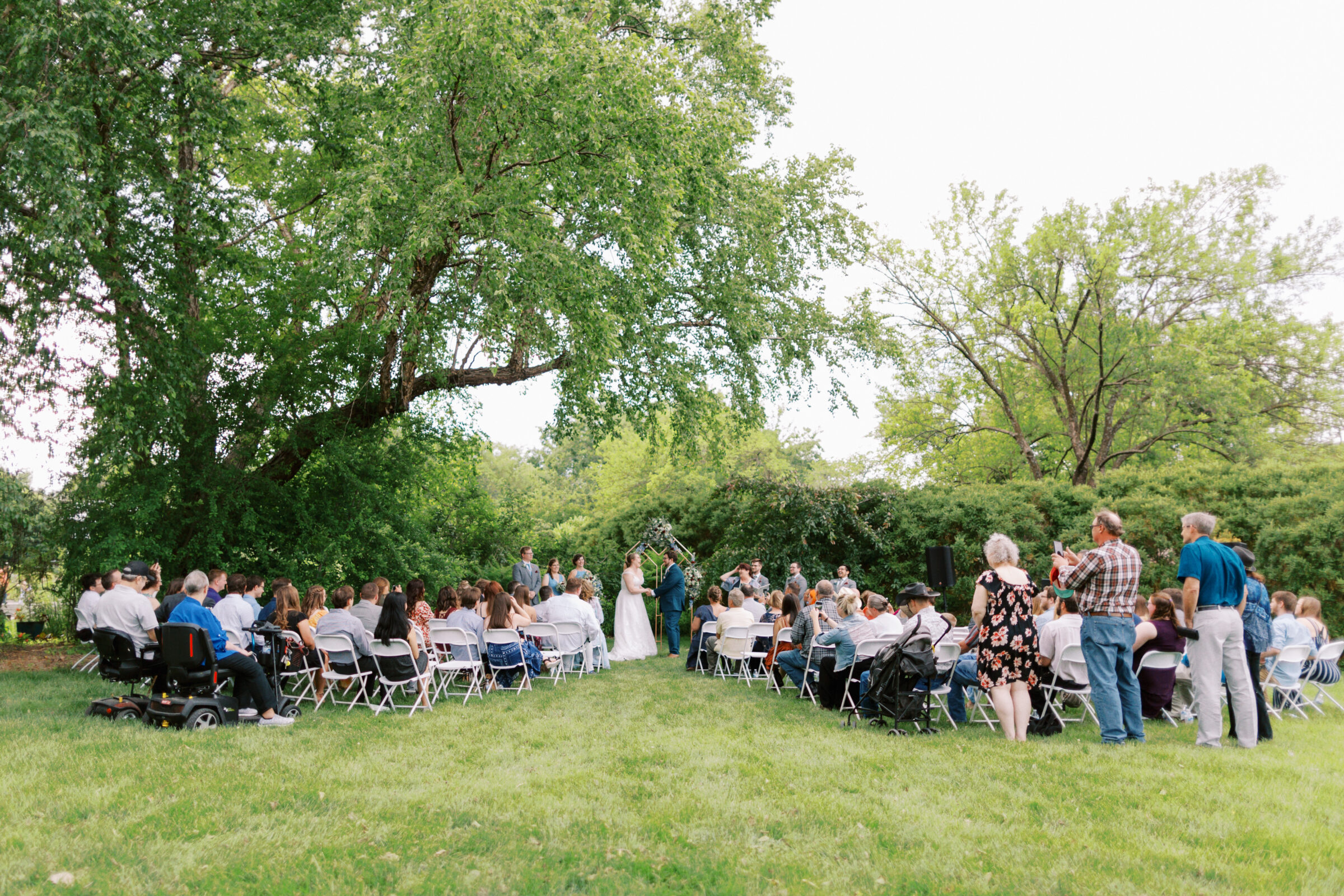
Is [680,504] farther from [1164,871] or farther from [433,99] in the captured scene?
[1164,871]

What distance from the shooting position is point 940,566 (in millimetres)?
10617

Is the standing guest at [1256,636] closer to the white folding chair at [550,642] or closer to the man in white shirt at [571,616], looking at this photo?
the white folding chair at [550,642]

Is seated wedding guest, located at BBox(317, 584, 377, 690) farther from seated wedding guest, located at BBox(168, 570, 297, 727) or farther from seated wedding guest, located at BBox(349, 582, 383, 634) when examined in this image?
seated wedding guest, located at BBox(168, 570, 297, 727)

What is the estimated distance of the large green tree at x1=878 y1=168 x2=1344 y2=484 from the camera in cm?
2050

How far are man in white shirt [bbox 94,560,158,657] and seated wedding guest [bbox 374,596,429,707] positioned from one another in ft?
6.45

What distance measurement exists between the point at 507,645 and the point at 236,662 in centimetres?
291

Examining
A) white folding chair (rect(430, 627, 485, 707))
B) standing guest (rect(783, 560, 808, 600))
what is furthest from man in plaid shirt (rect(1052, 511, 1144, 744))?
standing guest (rect(783, 560, 808, 600))

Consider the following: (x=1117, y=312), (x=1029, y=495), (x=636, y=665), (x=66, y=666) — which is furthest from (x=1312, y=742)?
(x=1117, y=312)

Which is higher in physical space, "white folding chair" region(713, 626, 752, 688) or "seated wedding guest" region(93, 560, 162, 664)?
"seated wedding guest" region(93, 560, 162, 664)

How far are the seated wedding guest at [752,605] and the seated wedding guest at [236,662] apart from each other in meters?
5.64

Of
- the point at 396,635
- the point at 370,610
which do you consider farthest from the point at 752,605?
the point at 396,635

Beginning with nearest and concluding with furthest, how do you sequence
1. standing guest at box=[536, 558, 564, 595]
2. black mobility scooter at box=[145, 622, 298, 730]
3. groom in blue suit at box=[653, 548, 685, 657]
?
black mobility scooter at box=[145, 622, 298, 730] → standing guest at box=[536, 558, 564, 595] → groom in blue suit at box=[653, 548, 685, 657]

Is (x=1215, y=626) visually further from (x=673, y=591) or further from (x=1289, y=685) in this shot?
(x=673, y=591)

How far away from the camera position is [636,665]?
40.8 ft
